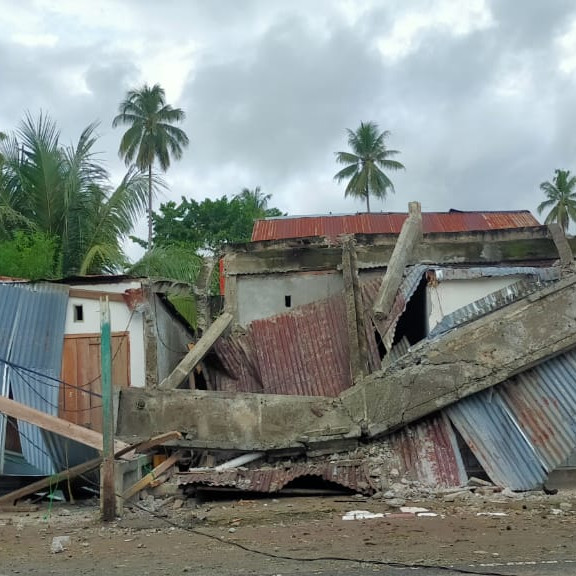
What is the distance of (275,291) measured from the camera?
13211mm

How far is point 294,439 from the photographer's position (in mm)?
9773

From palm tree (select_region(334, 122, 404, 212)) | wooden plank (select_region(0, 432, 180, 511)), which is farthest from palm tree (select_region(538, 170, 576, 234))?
wooden plank (select_region(0, 432, 180, 511))

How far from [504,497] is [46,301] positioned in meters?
8.02

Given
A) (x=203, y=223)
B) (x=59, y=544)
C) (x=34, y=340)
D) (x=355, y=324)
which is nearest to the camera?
(x=59, y=544)

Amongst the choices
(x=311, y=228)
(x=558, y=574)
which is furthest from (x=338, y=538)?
(x=311, y=228)

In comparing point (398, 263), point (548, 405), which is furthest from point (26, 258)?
point (548, 405)

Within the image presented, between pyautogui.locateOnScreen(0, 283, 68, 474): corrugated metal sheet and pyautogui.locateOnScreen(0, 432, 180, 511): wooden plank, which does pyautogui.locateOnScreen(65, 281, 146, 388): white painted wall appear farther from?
pyautogui.locateOnScreen(0, 432, 180, 511): wooden plank

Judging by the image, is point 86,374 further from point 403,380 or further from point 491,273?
point 491,273

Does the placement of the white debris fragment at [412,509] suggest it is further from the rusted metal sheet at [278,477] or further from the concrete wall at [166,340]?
the concrete wall at [166,340]

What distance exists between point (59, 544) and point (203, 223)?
29248 millimetres

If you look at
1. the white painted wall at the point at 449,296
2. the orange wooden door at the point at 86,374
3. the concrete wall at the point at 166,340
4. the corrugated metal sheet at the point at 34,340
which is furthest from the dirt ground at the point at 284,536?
the concrete wall at the point at 166,340

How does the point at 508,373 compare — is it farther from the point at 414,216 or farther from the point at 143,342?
the point at 143,342

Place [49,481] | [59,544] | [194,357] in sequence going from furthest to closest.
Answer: [194,357]
[49,481]
[59,544]

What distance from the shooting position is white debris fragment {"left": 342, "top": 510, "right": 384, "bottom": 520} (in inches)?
302
